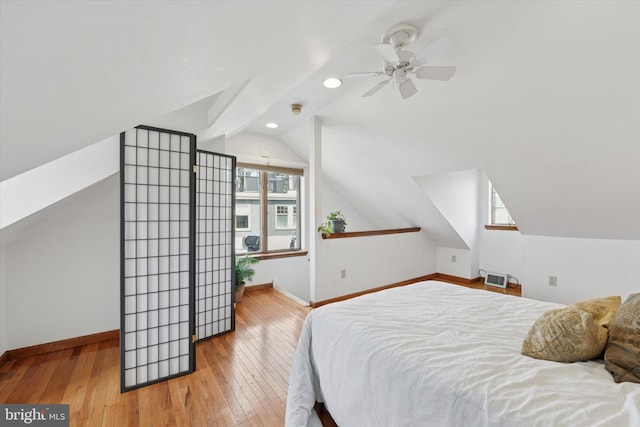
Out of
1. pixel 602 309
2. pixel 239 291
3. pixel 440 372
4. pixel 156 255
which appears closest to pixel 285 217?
pixel 239 291

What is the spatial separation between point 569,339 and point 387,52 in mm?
1805

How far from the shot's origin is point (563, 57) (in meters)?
1.88

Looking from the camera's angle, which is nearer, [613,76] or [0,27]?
[0,27]

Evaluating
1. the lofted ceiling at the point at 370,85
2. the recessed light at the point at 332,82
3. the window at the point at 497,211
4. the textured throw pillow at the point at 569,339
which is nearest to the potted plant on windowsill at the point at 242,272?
the lofted ceiling at the point at 370,85

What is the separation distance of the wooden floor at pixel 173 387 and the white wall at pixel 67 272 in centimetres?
24

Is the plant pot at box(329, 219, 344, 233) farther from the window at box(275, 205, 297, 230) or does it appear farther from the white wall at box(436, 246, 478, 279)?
the white wall at box(436, 246, 478, 279)

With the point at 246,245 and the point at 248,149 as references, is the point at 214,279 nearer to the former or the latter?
the point at 246,245

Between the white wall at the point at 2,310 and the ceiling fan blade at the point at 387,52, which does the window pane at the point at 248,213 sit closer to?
the white wall at the point at 2,310

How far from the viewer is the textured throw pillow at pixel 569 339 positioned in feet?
3.84

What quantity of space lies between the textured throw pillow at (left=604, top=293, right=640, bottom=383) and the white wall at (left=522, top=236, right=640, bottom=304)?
106 inches

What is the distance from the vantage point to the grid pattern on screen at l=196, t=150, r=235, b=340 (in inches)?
112

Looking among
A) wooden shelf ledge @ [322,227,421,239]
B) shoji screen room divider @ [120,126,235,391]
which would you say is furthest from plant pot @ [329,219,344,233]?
shoji screen room divider @ [120,126,235,391]

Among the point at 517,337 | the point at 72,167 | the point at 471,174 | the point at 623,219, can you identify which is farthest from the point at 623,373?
the point at 471,174

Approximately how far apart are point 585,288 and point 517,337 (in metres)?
2.86
